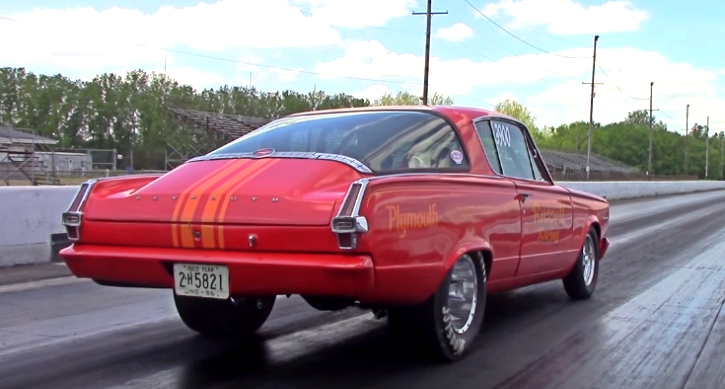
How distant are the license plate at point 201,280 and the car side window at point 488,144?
85.8 inches

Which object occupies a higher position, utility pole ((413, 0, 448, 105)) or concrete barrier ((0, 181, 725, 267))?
utility pole ((413, 0, 448, 105))

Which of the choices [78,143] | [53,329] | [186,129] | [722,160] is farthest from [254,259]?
[722,160]

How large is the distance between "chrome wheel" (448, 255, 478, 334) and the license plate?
4.62 feet

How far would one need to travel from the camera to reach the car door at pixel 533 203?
5566 mm

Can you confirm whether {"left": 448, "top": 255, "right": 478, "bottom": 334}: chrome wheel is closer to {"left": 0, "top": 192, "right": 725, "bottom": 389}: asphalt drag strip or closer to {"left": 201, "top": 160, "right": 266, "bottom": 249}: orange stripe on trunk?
{"left": 0, "top": 192, "right": 725, "bottom": 389}: asphalt drag strip

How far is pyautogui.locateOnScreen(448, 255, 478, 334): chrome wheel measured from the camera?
471 centimetres

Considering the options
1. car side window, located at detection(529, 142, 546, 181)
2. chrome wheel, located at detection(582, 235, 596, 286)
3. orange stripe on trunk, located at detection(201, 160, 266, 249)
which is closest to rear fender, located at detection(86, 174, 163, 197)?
orange stripe on trunk, located at detection(201, 160, 266, 249)

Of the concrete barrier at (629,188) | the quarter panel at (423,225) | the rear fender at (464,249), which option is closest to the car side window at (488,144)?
the quarter panel at (423,225)

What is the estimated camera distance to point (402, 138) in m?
4.81

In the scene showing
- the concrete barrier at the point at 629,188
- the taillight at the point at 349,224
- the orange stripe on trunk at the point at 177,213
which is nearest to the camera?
the taillight at the point at 349,224

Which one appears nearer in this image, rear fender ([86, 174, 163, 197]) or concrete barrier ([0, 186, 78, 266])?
rear fender ([86, 174, 163, 197])

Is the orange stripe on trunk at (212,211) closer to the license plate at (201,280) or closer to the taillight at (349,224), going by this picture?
the license plate at (201,280)

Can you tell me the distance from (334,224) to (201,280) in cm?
82

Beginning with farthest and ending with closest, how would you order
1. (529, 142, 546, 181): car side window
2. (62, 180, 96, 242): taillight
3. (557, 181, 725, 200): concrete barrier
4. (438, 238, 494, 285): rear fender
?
(557, 181, 725, 200): concrete barrier, (529, 142, 546, 181): car side window, (62, 180, 96, 242): taillight, (438, 238, 494, 285): rear fender
